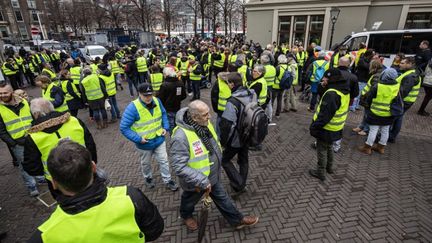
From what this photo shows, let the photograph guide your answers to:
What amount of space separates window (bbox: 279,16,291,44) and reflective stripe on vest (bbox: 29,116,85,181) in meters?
21.2

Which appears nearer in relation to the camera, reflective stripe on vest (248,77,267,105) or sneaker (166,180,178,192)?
sneaker (166,180,178,192)

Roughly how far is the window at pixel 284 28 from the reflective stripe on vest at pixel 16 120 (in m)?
20.8

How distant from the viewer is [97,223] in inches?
56.1

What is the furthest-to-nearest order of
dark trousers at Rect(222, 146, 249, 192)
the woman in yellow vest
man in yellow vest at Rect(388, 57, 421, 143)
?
man in yellow vest at Rect(388, 57, 421, 143)
the woman in yellow vest
dark trousers at Rect(222, 146, 249, 192)

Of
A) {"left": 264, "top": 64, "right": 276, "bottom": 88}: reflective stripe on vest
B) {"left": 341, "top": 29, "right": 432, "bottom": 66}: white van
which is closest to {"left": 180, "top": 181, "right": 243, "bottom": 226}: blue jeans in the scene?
{"left": 264, "top": 64, "right": 276, "bottom": 88}: reflective stripe on vest

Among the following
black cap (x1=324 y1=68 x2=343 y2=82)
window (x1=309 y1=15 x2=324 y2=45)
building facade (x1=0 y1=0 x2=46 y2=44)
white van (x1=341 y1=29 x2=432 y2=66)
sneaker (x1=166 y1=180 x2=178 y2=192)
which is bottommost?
sneaker (x1=166 y1=180 x2=178 y2=192)

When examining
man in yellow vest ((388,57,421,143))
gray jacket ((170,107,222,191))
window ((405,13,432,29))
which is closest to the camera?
gray jacket ((170,107,222,191))

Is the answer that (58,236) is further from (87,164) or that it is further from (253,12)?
(253,12)

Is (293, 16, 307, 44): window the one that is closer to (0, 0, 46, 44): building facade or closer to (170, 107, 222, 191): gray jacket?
(170, 107, 222, 191): gray jacket

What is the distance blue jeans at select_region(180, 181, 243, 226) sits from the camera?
10.4ft

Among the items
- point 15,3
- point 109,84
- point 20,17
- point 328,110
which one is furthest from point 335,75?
point 15,3

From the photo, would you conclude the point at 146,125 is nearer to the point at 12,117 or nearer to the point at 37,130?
the point at 37,130

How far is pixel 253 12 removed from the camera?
22.2 m

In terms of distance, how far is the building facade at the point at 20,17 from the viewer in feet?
156
